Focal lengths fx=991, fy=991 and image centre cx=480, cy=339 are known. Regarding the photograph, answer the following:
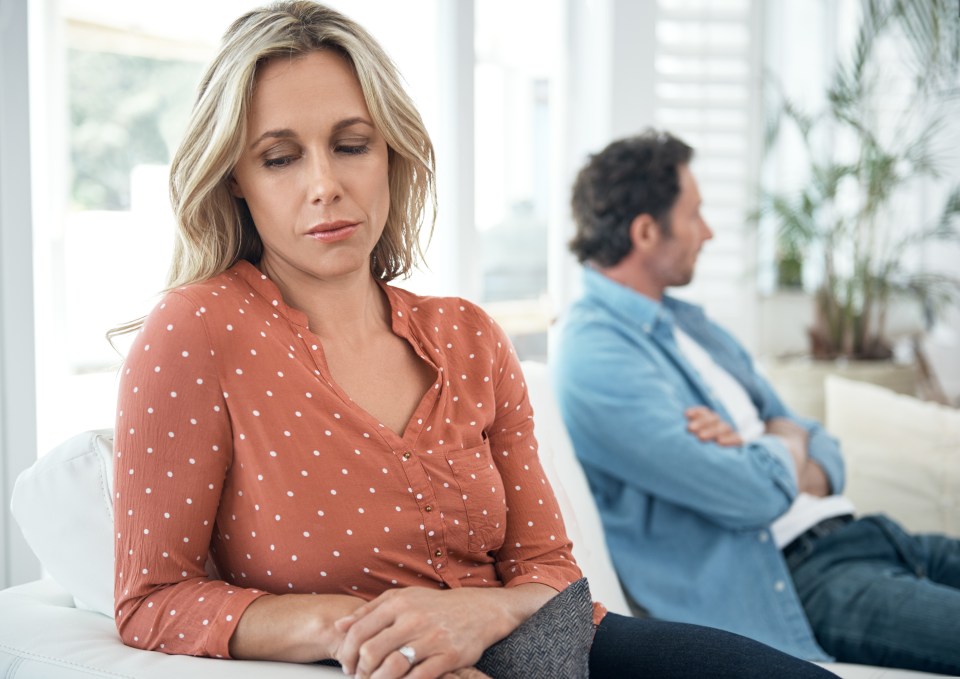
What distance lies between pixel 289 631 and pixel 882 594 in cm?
127

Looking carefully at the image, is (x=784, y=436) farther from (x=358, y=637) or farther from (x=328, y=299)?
(x=358, y=637)

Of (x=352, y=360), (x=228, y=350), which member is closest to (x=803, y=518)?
(x=352, y=360)

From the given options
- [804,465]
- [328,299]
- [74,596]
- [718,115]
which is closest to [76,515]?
[74,596]

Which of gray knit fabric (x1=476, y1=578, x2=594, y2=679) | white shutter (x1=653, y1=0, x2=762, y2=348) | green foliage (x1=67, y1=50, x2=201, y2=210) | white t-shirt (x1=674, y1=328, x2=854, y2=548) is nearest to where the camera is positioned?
gray knit fabric (x1=476, y1=578, x2=594, y2=679)

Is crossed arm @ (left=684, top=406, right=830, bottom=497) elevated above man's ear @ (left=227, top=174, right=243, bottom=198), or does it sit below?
below

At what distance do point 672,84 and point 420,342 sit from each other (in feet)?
7.49

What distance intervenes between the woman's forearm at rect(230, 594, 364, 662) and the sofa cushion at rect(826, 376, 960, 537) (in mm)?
1903

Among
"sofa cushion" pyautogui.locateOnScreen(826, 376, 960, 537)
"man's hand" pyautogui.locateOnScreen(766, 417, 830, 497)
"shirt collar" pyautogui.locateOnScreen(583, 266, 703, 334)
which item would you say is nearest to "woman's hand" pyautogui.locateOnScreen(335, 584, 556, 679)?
"shirt collar" pyautogui.locateOnScreen(583, 266, 703, 334)

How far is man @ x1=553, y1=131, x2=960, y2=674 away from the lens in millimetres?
1907

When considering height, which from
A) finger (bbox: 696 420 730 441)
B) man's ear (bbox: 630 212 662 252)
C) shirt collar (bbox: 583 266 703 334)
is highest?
man's ear (bbox: 630 212 662 252)

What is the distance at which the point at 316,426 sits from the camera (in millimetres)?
1209

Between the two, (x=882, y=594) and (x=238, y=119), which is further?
(x=882, y=594)

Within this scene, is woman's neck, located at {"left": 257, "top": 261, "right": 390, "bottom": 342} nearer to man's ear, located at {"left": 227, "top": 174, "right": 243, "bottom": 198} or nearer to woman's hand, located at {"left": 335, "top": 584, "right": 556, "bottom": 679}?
man's ear, located at {"left": 227, "top": 174, "right": 243, "bottom": 198}

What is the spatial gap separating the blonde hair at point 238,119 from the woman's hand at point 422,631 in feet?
1.66
